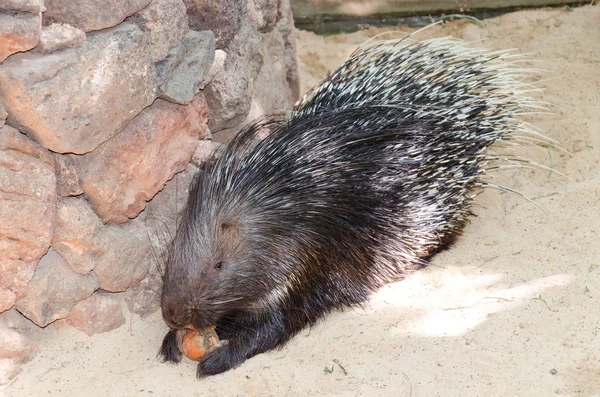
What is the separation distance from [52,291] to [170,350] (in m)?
0.47

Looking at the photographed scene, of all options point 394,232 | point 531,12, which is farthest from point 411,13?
point 394,232

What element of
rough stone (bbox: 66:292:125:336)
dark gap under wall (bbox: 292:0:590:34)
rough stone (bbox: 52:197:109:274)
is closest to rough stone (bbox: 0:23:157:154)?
rough stone (bbox: 52:197:109:274)

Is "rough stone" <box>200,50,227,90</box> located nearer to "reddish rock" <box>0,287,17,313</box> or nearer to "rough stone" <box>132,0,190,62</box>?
"rough stone" <box>132,0,190,62</box>

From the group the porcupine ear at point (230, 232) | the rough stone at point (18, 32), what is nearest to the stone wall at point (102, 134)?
the rough stone at point (18, 32)

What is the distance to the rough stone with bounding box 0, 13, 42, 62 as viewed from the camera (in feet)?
6.63

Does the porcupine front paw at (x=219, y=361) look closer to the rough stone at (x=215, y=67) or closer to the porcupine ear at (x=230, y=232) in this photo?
the porcupine ear at (x=230, y=232)

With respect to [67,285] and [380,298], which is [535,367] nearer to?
[380,298]

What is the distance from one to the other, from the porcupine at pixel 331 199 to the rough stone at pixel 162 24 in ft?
1.55

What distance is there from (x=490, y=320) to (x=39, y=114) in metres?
1.68

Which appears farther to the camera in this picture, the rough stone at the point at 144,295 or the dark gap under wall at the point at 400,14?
the dark gap under wall at the point at 400,14

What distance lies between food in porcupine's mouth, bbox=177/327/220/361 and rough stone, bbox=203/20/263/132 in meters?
0.82

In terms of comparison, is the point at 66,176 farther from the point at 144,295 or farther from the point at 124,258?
the point at 144,295

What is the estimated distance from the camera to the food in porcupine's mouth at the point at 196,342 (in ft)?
8.87

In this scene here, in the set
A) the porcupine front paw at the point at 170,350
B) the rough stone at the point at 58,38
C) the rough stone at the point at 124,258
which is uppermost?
the rough stone at the point at 58,38
